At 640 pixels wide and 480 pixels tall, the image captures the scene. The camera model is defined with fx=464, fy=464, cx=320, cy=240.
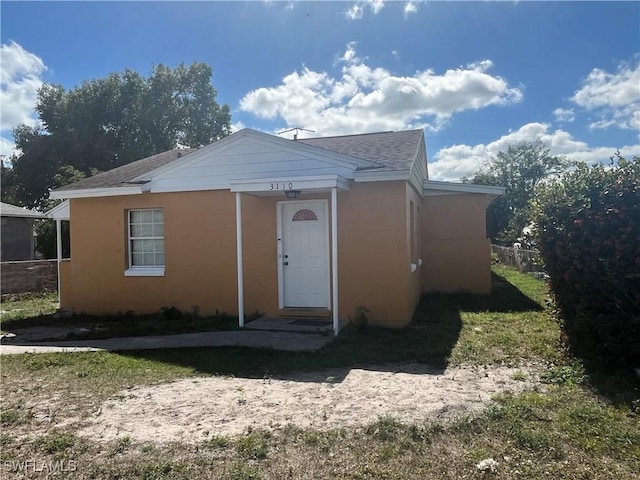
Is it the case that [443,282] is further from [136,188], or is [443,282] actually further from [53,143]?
[53,143]

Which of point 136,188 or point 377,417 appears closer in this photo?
point 377,417

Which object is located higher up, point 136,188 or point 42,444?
point 136,188

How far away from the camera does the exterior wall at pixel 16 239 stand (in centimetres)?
1993

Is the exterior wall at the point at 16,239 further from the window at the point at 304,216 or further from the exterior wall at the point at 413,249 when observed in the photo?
the exterior wall at the point at 413,249

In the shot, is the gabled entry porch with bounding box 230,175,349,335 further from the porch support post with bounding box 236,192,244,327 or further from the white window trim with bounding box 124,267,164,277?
the white window trim with bounding box 124,267,164,277

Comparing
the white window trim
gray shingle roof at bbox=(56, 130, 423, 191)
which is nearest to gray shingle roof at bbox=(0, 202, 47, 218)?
gray shingle roof at bbox=(56, 130, 423, 191)

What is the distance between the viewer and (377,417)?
4.29 m

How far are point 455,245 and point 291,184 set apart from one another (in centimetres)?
626

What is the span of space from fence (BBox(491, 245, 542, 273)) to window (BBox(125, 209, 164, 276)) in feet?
37.1

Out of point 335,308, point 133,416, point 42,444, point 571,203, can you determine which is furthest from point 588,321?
point 42,444

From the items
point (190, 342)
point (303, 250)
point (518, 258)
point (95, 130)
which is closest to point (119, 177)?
point (303, 250)

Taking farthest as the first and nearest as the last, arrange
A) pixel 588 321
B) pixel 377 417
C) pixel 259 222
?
pixel 259 222
pixel 588 321
pixel 377 417

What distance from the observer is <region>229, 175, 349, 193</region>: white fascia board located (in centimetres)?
789

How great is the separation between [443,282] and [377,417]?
29.4ft
